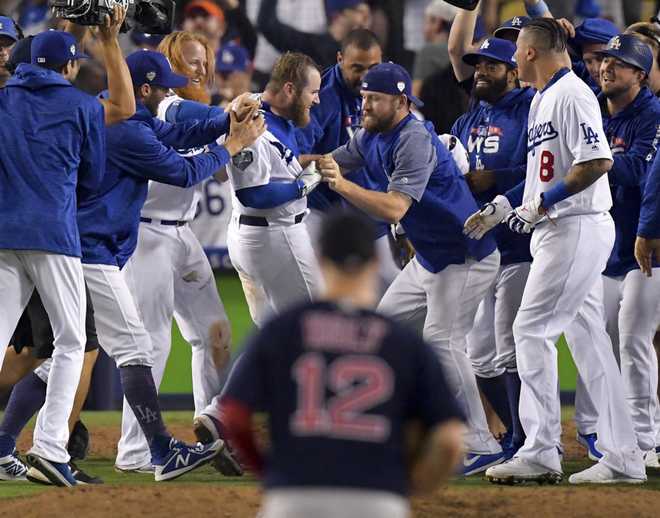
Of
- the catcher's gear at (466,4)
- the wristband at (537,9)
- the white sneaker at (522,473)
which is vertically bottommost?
the white sneaker at (522,473)

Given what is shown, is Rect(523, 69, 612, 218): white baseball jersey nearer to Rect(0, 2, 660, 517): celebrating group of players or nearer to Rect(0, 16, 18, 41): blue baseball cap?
Rect(0, 2, 660, 517): celebrating group of players

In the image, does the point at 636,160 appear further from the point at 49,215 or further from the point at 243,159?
the point at 49,215

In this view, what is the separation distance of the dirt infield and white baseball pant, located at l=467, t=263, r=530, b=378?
1.14m

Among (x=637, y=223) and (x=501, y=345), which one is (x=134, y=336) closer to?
(x=501, y=345)

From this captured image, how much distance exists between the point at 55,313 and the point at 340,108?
8.09 feet

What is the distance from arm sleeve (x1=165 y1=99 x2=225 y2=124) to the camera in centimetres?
597

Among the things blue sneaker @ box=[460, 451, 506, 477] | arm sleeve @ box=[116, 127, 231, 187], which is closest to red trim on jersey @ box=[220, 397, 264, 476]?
arm sleeve @ box=[116, 127, 231, 187]

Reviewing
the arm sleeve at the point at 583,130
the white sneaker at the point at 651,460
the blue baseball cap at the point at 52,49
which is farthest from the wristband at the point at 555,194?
the blue baseball cap at the point at 52,49

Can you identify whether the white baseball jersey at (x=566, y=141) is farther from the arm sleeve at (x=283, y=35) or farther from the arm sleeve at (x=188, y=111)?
the arm sleeve at (x=283, y=35)

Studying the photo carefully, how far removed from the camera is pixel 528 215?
536 cm

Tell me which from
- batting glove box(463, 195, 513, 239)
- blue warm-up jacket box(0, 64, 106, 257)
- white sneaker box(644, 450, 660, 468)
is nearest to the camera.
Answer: blue warm-up jacket box(0, 64, 106, 257)

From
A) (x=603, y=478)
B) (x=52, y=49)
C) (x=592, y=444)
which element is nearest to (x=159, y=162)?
(x=52, y=49)

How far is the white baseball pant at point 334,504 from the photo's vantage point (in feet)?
8.40

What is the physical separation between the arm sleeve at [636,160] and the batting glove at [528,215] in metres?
0.76
